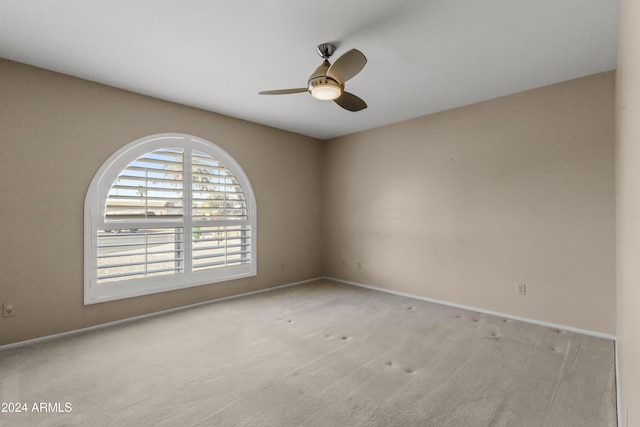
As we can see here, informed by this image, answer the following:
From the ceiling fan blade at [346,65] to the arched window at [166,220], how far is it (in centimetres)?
239

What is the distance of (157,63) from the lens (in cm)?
278

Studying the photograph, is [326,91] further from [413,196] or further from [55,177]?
[55,177]

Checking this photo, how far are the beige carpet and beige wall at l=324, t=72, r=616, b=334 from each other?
0.52 metres

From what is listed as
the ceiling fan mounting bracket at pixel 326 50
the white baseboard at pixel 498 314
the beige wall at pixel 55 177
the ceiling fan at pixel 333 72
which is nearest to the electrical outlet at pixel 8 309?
the beige wall at pixel 55 177

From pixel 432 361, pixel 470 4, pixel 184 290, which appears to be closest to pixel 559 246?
pixel 432 361

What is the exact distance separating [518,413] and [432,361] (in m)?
0.70

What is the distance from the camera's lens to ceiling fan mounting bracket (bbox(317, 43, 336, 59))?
2459mm

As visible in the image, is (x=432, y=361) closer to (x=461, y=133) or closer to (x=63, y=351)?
(x=461, y=133)

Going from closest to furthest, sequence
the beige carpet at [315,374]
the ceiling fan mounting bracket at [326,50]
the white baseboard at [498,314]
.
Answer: the beige carpet at [315,374], the ceiling fan mounting bracket at [326,50], the white baseboard at [498,314]

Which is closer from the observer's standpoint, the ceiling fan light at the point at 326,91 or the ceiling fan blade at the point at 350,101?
the ceiling fan light at the point at 326,91

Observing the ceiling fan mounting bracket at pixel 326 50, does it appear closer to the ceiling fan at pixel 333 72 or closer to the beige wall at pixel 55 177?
the ceiling fan at pixel 333 72

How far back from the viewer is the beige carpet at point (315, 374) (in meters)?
1.83

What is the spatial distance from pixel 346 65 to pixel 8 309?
3.55 m

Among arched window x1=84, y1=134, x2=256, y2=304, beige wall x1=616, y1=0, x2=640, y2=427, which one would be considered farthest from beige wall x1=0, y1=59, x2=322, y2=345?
beige wall x1=616, y1=0, x2=640, y2=427
